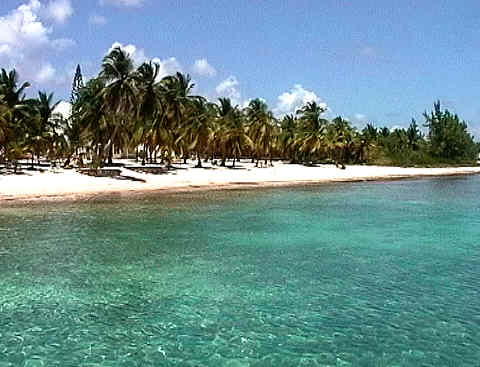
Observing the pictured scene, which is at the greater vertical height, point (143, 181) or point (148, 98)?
point (148, 98)

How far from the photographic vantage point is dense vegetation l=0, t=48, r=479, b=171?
47.7m

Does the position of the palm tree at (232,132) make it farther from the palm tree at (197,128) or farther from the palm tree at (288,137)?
the palm tree at (288,137)

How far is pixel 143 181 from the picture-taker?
1837 inches

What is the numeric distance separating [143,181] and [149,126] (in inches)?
382

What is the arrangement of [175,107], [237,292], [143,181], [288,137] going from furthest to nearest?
1. [288,137]
2. [175,107]
3. [143,181]
4. [237,292]

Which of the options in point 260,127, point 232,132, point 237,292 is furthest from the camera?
point 260,127

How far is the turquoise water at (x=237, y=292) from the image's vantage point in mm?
9188

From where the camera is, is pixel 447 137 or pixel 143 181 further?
pixel 447 137

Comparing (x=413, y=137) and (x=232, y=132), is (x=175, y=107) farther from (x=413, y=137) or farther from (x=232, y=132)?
(x=413, y=137)

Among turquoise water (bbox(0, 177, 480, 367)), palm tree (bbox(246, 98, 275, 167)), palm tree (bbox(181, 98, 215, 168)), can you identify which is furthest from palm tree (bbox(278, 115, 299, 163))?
turquoise water (bbox(0, 177, 480, 367))

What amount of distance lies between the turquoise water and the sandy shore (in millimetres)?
12548

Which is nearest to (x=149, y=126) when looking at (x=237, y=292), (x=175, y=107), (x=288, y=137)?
(x=175, y=107)

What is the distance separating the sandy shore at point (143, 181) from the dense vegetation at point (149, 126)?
311 centimetres

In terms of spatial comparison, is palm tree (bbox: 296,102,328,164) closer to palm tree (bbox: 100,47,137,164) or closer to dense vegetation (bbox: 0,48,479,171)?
dense vegetation (bbox: 0,48,479,171)
